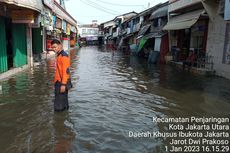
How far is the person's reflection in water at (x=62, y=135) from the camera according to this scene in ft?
15.3

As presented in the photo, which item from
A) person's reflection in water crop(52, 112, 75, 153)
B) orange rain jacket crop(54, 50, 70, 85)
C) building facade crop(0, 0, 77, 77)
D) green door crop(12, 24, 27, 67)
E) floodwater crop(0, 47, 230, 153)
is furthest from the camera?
green door crop(12, 24, 27, 67)

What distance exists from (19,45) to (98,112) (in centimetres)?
967

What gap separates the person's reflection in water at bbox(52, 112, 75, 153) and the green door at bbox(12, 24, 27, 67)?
28.9ft

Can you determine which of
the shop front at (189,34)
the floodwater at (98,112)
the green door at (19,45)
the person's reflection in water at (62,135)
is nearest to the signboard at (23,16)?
the green door at (19,45)

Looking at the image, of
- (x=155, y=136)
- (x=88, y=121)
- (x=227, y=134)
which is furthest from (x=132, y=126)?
(x=227, y=134)

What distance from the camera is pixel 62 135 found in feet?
17.3

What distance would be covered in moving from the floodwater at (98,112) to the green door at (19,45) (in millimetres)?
2827

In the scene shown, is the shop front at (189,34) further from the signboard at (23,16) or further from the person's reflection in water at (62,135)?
the person's reflection in water at (62,135)

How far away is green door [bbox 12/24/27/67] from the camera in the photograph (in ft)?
45.7

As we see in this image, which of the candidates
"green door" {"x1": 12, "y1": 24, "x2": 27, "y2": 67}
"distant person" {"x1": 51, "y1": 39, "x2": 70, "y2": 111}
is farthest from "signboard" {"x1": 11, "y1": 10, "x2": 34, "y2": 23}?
"distant person" {"x1": 51, "y1": 39, "x2": 70, "y2": 111}

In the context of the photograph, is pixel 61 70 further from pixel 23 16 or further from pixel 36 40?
pixel 36 40

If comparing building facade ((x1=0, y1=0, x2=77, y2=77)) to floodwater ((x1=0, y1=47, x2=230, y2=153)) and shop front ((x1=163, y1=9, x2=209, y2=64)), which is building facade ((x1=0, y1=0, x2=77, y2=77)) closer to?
floodwater ((x1=0, y1=47, x2=230, y2=153))

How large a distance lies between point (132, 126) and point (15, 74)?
901 centimetres

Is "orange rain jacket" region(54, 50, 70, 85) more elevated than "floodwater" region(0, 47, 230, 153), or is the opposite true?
"orange rain jacket" region(54, 50, 70, 85)
